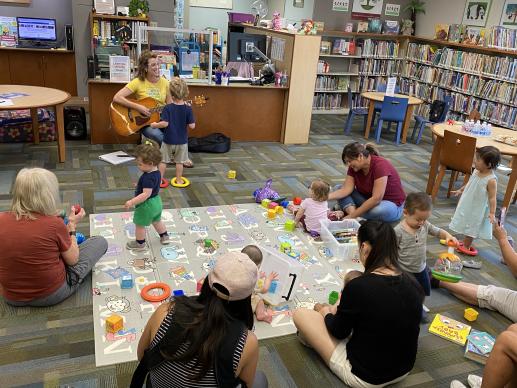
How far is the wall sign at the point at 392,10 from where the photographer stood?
345 inches

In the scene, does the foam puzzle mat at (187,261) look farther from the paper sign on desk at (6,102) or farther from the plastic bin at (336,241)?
the paper sign on desk at (6,102)

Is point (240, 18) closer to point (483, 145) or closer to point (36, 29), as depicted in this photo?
point (36, 29)

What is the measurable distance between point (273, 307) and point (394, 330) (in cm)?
100

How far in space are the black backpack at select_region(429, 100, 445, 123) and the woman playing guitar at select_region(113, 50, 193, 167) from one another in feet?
14.3

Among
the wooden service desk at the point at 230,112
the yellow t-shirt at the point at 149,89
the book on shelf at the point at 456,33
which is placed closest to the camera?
the yellow t-shirt at the point at 149,89

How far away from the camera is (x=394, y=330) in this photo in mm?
2055

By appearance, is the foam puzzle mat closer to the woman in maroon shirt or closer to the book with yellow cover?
the woman in maroon shirt

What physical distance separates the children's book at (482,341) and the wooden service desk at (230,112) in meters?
4.26

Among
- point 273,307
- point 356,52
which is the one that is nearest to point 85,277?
point 273,307

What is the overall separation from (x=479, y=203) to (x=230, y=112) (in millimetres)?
3537

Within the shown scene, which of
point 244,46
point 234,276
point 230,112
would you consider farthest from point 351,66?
point 234,276

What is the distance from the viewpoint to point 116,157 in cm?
531

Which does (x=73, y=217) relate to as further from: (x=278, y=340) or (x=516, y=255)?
(x=516, y=255)

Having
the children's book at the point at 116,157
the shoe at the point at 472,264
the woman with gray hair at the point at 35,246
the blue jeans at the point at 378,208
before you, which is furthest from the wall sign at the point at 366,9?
the woman with gray hair at the point at 35,246
